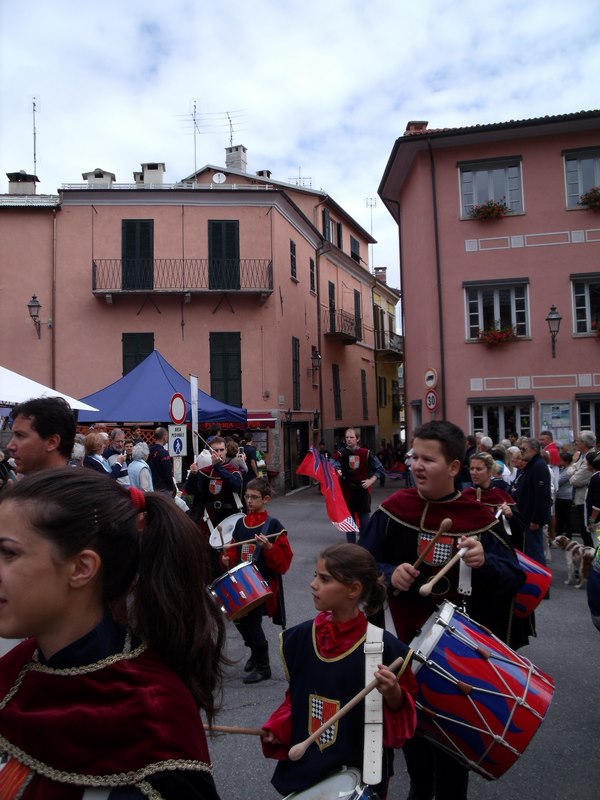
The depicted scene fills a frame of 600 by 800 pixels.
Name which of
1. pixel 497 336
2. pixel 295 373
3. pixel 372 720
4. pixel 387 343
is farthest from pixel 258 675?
pixel 387 343

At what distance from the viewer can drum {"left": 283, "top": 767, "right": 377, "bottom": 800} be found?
2234 mm

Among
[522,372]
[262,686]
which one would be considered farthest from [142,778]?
[522,372]

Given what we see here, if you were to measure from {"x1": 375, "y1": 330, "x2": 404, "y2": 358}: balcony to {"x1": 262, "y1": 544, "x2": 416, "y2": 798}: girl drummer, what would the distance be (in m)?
34.9

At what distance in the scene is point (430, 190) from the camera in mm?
19266

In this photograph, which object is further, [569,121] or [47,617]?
[569,121]

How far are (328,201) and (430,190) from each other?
11372 mm

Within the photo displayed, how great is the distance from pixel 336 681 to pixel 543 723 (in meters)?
2.64

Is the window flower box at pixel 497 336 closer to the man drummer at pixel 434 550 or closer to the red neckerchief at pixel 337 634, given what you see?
the man drummer at pixel 434 550

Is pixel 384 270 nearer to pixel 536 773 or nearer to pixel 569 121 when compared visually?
pixel 569 121

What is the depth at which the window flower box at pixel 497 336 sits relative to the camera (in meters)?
18.3

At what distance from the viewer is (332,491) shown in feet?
32.0

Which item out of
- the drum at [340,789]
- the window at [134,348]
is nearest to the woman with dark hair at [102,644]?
the drum at [340,789]

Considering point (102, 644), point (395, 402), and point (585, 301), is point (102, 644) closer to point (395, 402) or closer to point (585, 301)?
point (585, 301)

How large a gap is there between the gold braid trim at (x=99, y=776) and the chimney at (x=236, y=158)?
95.9ft
